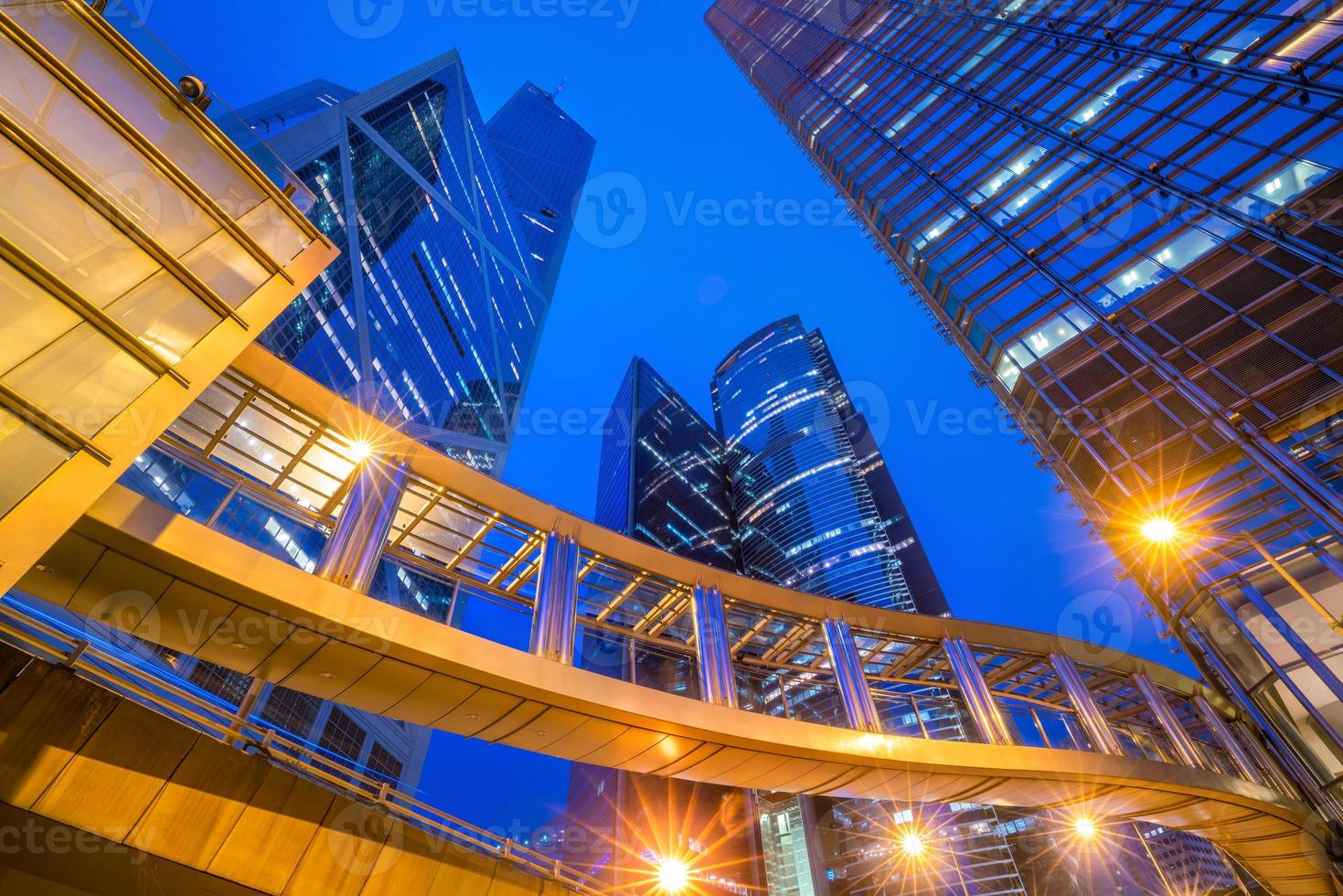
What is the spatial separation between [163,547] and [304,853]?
4.37 m

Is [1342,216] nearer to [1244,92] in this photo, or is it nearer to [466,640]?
[1244,92]

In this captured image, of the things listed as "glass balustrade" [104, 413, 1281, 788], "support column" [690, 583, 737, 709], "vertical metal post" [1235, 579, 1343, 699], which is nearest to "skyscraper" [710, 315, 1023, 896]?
"glass balustrade" [104, 413, 1281, 788]

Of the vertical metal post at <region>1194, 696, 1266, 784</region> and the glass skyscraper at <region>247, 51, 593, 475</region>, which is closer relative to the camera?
the vertical metal post at <region>1194, 696, 1266, 784</region>

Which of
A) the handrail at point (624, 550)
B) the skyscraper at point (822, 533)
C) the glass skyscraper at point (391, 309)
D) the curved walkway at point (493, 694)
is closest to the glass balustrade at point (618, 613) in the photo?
the handrail at point (624, 550)

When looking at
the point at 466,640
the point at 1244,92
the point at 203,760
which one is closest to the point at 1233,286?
the point at 1244,92

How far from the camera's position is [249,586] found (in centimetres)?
745

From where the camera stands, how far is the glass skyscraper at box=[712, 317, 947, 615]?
7844 centimetres

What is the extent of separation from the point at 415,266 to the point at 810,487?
60.7 m

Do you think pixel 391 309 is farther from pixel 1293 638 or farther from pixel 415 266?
pixel 1293 638

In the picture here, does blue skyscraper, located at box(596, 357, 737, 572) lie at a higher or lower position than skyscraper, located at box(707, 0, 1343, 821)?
higher

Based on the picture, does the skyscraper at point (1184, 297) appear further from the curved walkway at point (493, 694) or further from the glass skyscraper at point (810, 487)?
the glass skyscraper at point (810, 487)

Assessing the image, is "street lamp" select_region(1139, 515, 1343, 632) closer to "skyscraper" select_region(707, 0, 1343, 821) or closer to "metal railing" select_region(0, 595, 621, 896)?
"skyscraper" select_region(707, 0, 1343, 821)

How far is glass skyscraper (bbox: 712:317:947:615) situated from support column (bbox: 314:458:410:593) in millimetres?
69460

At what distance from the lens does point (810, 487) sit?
87625 mm
